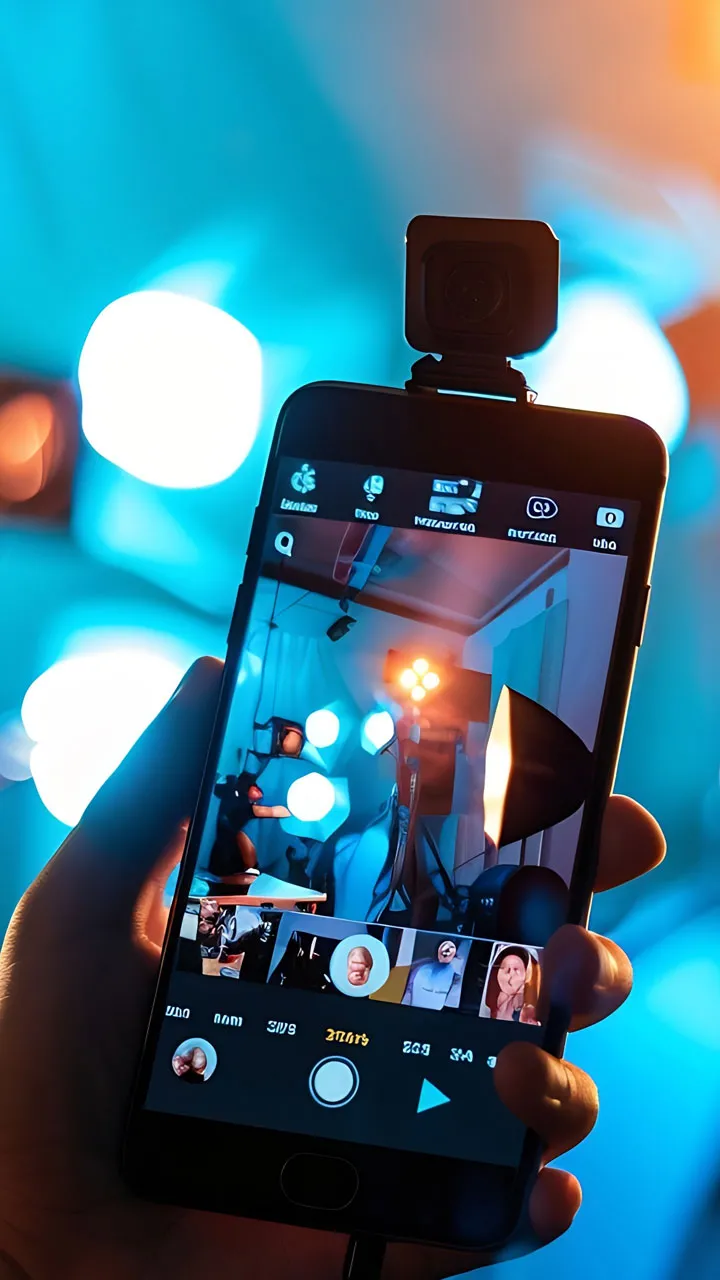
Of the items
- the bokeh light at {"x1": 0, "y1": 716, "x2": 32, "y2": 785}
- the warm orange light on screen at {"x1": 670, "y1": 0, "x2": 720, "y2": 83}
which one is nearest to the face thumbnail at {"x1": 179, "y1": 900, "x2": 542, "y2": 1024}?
the bokeh light at {"x1": 0, "y1": 716, "x2": 32, "y2": 785}

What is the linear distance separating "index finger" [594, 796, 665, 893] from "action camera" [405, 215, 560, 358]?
0.27 m

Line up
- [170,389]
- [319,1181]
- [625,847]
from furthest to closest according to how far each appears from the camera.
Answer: [170,389] → [625,847] → [319,1181]

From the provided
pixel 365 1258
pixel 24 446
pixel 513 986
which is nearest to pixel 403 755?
pixel 513 986

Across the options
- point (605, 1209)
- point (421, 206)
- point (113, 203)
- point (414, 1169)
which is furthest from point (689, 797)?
point (113, 203)

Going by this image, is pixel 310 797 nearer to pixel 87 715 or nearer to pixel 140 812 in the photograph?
pixel 140 812

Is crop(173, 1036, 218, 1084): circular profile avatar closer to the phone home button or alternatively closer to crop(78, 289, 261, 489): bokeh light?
the phone home button

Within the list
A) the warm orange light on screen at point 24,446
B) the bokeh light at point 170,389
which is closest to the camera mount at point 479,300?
the bokeh light at point 170,389

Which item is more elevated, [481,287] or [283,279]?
[283,279]

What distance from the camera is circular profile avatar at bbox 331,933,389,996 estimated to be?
16.6 inches

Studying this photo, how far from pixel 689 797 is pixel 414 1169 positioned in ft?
1.54

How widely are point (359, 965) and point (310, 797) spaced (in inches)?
3.4

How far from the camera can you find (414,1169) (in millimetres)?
397

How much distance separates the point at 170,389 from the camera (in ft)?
2.47

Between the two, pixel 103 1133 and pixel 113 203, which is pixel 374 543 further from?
pixel 113 203
